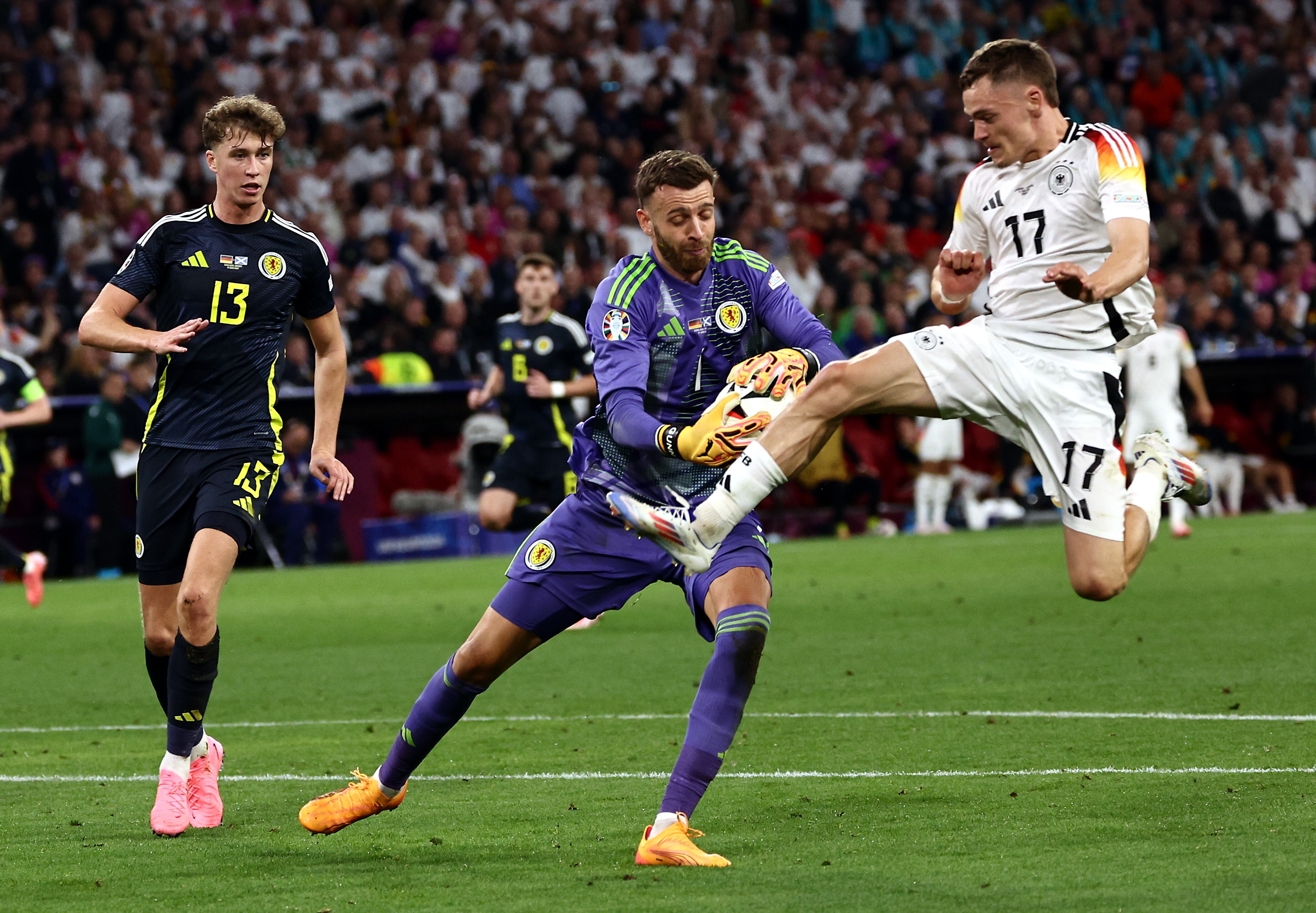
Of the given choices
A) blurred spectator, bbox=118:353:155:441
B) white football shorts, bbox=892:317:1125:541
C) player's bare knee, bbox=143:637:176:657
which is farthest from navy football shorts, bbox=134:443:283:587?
blurred spectator, bbox=118:353:155:441

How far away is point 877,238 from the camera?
23125 millimetres

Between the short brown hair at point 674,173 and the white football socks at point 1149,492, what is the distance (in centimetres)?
197

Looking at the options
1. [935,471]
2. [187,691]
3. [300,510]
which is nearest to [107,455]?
[300,510]

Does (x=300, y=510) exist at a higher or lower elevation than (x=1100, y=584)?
lower

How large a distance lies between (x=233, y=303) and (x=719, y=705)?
98.1 inches

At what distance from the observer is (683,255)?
5.40 metres

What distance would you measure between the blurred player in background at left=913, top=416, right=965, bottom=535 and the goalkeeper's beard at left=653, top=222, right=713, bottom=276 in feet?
48.4

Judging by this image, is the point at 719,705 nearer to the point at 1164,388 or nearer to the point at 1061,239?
the point at 1061,239

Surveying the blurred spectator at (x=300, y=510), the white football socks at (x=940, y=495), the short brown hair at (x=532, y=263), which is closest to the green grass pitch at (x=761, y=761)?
the short brown hair at (x=532, y=263)

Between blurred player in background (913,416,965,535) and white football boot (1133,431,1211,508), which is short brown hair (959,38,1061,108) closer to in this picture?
white football boot (1133,431,1211,508)

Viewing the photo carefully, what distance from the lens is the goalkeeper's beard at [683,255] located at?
17.7 feet

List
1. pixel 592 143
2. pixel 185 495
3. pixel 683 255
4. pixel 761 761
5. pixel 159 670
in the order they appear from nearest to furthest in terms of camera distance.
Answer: pixel 683 255
pixel 185 495
pixel 159 670
pixel 761 761
pixel 592 143

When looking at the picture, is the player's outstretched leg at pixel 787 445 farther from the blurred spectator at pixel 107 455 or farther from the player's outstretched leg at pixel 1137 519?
the blurred spectator at pixel 107 455

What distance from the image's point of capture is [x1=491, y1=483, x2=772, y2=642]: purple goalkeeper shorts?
5.41m
